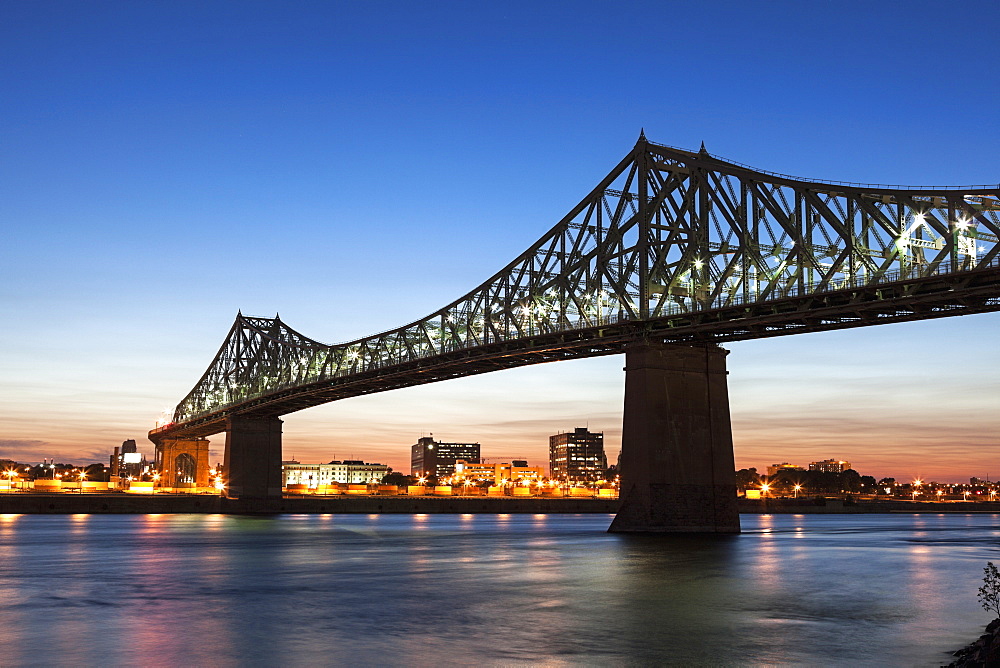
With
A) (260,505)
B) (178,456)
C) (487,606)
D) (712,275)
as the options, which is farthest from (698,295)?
(178,456)

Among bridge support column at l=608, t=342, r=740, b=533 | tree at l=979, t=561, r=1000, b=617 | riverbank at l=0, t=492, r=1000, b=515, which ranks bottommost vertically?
riverbank at l=0, t=492, r=1000, b=515

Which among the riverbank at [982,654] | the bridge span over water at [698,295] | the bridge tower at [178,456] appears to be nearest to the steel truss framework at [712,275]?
the bridge span over water at [698,295]

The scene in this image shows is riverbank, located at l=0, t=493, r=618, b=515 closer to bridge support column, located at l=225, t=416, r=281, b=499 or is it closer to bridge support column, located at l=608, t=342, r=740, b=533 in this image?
bridge support column, located at l=225, t=416, r=281, b=499

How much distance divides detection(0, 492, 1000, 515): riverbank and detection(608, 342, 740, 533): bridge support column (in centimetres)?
6931

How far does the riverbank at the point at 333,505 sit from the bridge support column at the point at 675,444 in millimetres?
69305

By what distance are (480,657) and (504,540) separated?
50.5m

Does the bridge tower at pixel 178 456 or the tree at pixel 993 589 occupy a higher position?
the bridge tower at pixel 178 456

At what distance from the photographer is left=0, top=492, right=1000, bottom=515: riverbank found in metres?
119

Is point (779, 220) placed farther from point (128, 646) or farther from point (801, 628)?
point (128, 646)

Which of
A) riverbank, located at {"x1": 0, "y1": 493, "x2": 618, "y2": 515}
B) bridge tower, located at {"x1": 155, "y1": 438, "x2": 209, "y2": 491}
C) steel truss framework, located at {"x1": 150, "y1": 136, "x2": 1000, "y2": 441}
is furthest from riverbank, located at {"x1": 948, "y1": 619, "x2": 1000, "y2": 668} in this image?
bridge tower, located at {"x1": 155, "y1": 438, "x2": 209, "y2": 491}

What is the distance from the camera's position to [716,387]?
63062mm

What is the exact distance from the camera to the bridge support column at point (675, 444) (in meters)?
60.4

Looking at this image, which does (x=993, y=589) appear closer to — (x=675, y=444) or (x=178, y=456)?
(x=675, y=444)

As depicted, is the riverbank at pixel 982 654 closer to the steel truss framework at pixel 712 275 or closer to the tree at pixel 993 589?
the tree at pixel 993 589
